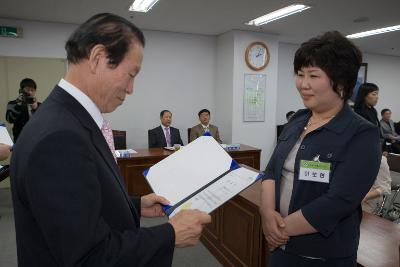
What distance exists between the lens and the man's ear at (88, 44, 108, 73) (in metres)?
0.76

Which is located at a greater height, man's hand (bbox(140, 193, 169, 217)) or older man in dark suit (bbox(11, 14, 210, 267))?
older man in dark suit (bbox(11, 14, 210, 267))

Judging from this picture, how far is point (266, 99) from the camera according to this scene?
6.18 meters

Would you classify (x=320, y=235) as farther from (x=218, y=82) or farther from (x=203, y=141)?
(x=218, y=82)

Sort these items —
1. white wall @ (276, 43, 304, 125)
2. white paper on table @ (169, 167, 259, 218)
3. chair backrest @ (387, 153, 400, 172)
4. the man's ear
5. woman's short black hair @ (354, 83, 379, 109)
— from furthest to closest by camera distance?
white wall @ (276, 43, 304, 125)
chair backrest @ (387, 153, 400, 172)
woman's short black hair @ (354, 83, 379, 109)
white paper on table @ (169, 167, 259, 218)
the man's ear

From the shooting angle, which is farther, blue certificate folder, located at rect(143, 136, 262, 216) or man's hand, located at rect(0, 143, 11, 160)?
man's hand, located at rect(0, 143, 11, 160)

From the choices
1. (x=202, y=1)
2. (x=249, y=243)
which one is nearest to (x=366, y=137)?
(x=249, y=243)

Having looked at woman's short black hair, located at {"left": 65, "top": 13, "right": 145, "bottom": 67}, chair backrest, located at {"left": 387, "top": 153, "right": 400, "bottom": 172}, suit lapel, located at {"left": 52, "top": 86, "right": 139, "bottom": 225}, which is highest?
woman's short black hair, located at {"left": 65, "top": 13, "right": 145, "bottom": 67}

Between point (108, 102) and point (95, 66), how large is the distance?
0.11 metres

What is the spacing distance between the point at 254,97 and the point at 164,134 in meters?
2.09

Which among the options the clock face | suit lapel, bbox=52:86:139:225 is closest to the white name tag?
suit lapel, bbox=52:86:139:225

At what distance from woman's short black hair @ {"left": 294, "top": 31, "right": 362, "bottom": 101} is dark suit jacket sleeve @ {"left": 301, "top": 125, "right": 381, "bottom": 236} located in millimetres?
189

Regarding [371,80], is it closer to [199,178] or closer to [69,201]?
[199,178]

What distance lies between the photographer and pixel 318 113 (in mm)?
1231

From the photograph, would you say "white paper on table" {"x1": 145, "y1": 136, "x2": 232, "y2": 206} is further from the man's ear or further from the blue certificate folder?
the man's ear
